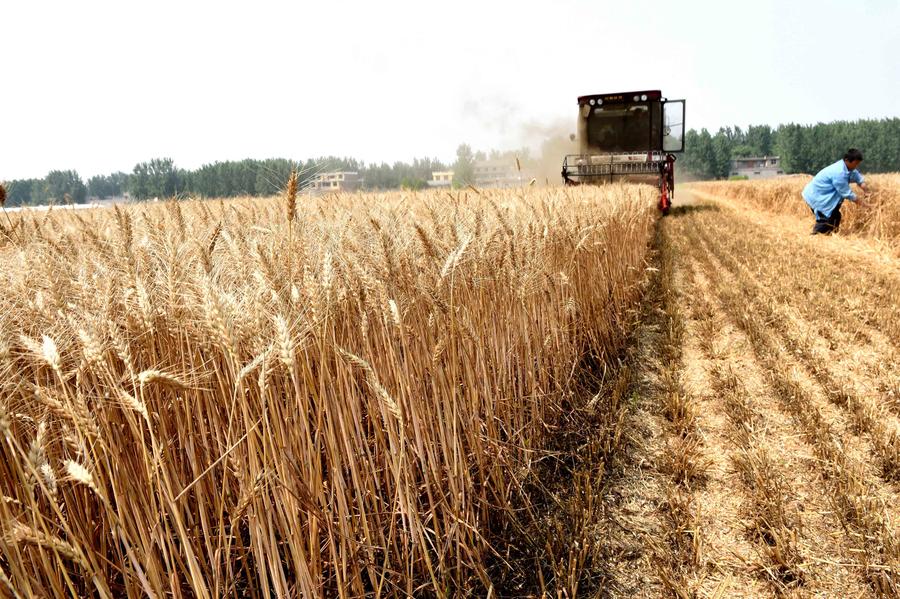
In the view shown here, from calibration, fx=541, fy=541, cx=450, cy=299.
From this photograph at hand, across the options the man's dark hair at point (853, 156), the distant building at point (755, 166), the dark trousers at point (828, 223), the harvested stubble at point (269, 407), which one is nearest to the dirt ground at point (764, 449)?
the harvested stubble at point (269, 407)

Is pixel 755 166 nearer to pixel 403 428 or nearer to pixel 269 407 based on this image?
pixel 403 428

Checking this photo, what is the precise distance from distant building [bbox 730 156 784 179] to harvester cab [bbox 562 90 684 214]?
113167mm

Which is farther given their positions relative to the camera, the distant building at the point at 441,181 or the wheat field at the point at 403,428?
the distant building at the point at 441,181

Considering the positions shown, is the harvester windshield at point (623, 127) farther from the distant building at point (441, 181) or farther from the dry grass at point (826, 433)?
the dry grass at point (826, 433)

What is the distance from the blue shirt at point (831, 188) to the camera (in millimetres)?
9328

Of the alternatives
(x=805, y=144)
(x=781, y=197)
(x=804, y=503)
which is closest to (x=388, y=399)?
(x=804, y=503)


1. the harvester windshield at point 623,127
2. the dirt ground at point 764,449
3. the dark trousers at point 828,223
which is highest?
the harvester windshield at point 623,127

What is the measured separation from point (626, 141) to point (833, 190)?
5148 mm

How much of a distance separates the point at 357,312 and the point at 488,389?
0.65 meters

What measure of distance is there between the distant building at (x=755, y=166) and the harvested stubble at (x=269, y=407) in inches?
4961

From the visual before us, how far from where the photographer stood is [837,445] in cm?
286

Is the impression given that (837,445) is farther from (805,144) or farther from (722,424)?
(805,144)

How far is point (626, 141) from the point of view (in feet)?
45.2

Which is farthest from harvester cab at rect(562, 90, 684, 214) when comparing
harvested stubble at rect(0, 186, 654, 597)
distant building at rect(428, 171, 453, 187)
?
harvested stubble at rect(0, 186, 654, 597)
